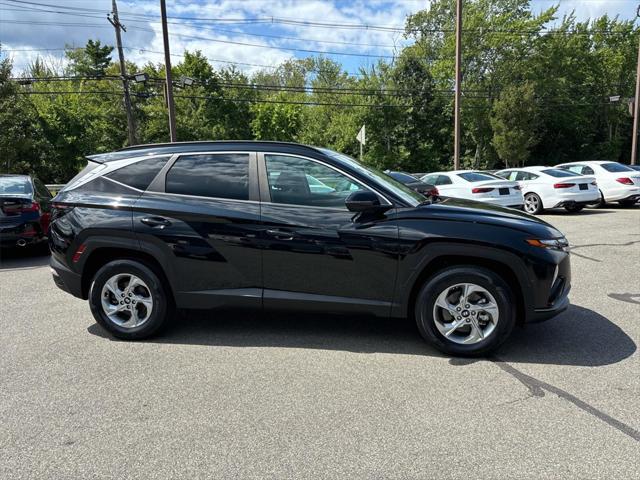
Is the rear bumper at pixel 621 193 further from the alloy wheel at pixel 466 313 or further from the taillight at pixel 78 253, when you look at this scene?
the taillight at pixel 78 253

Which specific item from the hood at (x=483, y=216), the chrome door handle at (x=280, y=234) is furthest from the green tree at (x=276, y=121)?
the hood at (x=483, y=216)

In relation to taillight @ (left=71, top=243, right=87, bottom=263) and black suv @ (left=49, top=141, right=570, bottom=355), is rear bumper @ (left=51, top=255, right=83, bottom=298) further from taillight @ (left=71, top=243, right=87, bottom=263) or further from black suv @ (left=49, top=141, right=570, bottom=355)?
taillight @ (left=71, top=243, right=87, bottom=263)

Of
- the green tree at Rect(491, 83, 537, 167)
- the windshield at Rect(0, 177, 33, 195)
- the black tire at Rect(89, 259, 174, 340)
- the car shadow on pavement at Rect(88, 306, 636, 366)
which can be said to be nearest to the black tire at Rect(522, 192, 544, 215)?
the car shadow on pavement at Rect(88, 306, 636, 366)

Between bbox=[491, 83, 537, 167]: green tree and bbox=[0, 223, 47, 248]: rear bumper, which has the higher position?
bbox=[491, 83, 537, 167]: green tree

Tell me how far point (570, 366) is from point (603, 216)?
11104mm

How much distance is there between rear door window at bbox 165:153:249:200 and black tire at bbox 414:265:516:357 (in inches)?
70.4

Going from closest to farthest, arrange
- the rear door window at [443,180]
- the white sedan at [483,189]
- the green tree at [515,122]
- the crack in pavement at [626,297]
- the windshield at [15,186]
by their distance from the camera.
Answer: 1. the crack in pavement at [626,297]
2. the windshield at [15,186]
3. the white sedan at [483,189]
4. the rear door window at [443,180]
5. the green tree at [515,122]

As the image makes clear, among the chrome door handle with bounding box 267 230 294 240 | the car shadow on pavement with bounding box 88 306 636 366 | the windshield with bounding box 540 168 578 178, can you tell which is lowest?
the car shadow on pavement with bounding box 88 306 636 366

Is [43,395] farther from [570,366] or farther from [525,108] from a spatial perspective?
[525,108]

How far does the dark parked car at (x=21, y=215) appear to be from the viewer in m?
7.79

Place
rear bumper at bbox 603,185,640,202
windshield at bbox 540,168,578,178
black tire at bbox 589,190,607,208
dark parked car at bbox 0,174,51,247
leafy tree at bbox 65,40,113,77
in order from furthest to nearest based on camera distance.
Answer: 1. leafy tree at bbox 65,40,113,77
2. black tire at bbox 589,190,607,208
3. rear bumper at bbox 603,185,640,202
4. windshield at bbox 540,168,578,178
5. dark parked car at bbox 0,174,51,247

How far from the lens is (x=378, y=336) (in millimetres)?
4359

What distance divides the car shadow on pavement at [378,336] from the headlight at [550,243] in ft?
2.92

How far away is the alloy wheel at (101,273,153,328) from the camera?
14.2ft
